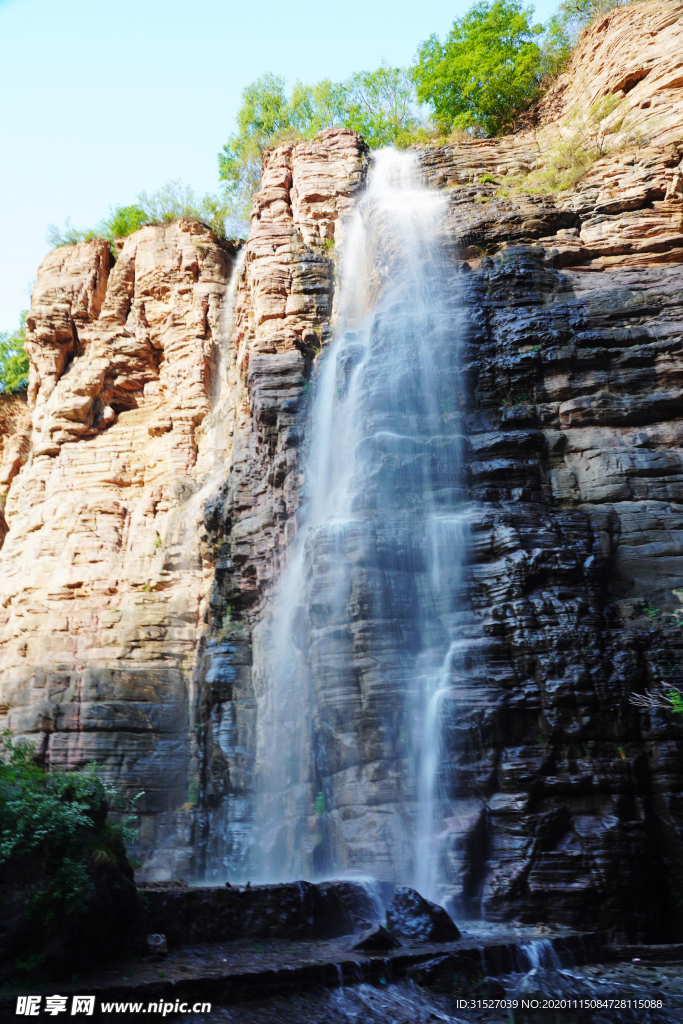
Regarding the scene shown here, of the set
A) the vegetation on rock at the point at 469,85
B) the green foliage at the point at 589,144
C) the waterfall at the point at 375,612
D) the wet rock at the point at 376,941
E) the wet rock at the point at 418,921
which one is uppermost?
the vegetation on rock at the point at 469,85

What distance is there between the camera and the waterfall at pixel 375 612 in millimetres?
11938

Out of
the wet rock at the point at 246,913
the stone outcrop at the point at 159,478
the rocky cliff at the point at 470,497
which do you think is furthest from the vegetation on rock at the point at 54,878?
the stone outcrop at the point at 159,478

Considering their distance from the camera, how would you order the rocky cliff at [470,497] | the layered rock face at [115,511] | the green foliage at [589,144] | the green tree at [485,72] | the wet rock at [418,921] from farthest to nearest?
the green tree at [485,72] → the green foliage at [589,144] → the layered rock face at [115,511] → the rocky cliff at [470,497] → the wet rock at [418,921]

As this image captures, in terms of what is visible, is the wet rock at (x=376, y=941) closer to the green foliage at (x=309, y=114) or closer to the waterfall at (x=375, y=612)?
the waterfall at (x=375, y=612)

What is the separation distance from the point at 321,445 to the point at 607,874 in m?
11.4

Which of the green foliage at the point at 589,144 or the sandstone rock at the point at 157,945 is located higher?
the green foliage at the point at 589,144

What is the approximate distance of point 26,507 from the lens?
23719 mm

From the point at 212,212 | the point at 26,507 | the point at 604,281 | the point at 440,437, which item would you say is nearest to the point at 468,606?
the point at 440,437

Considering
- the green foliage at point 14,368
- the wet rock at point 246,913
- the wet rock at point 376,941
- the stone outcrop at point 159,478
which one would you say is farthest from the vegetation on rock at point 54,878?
the green foliage at point 14,368

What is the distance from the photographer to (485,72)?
89.4 feet

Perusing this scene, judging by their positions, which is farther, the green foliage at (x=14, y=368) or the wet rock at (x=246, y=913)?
the green foliage at (x=14, y=368)

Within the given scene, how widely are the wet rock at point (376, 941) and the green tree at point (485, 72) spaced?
86.5 feet

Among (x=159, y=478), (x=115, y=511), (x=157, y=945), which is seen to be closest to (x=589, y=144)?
(x=159, y=478)

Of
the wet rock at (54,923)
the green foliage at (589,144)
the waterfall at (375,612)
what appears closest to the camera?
the wet rock at (54,923)
